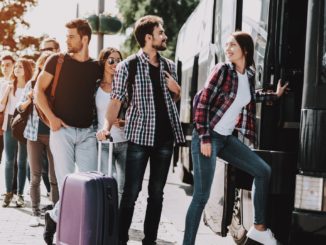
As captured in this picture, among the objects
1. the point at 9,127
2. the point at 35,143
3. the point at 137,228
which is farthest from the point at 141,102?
the point at 9,127

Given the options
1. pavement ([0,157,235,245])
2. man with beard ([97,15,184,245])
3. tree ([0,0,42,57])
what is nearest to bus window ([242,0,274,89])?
man with beard ([97,15,184,245])

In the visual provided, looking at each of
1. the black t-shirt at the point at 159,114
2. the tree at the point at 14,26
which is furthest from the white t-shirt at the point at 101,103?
the tree at the point at 14,26

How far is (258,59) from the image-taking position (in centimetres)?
560

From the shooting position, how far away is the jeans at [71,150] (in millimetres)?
6008

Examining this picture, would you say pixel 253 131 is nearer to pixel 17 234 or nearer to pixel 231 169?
pixel 231 169

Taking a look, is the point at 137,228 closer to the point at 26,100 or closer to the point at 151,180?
the point at 151,180

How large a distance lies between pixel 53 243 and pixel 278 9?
280 centimetres

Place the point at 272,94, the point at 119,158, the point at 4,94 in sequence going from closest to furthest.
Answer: the point at 272,94
the point at 119,158
the point at 4,94

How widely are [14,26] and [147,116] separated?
136 ft

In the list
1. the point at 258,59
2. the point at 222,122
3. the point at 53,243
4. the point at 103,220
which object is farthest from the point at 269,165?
the point at 53,243

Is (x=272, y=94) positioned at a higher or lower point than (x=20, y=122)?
higher

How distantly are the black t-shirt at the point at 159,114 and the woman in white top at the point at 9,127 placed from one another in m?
3.48

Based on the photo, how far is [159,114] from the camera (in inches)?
229

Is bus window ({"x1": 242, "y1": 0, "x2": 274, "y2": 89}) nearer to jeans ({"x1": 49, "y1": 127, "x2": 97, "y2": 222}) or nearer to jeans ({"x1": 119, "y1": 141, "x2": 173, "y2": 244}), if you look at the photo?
jeans ({"x1": 119, "y1": 141, "x2": 173, "y2": 244})
